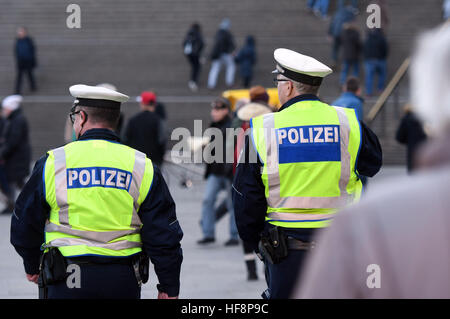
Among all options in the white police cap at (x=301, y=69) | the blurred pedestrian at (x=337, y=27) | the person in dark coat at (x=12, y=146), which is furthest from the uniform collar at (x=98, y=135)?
the blurred pedestrian at (x=337, y=27)

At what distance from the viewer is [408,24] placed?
77.3ft

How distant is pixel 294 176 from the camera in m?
4.11

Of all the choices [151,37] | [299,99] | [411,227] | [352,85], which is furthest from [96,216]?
[151,37]

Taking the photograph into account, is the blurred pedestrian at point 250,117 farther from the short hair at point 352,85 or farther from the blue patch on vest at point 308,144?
the blue patch on vest at point 308,144

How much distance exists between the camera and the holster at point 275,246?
4.06 meters

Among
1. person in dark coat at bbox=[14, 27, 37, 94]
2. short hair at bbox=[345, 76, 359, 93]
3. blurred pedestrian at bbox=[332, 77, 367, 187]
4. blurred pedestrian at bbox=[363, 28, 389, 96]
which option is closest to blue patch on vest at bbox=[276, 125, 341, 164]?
blurred pedestrian at bbox=[332, 77, 367, 187]

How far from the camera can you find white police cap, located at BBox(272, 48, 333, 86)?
169 inches

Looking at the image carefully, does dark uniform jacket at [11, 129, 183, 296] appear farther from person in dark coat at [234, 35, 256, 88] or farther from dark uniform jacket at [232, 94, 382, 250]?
person in dark coat at [234, 35, 256, 88]

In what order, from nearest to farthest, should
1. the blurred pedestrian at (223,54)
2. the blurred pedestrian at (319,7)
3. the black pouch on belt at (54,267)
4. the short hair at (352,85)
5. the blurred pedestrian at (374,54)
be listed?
the black pouch on belt at (54,267)
the short hair at (352,85)
the blurred pedestrian at (374,54)
the blurred pedestrian at (223,54)
the blurred pedestrian at (319,7)

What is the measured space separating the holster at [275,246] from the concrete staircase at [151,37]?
53.5 ft

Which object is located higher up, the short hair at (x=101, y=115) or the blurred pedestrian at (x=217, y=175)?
the short hair at (x=101, y=115)

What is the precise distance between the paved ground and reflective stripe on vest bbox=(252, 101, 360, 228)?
296cm

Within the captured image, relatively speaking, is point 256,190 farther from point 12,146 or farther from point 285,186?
point 12,146

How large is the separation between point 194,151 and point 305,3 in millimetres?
11222
